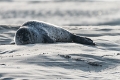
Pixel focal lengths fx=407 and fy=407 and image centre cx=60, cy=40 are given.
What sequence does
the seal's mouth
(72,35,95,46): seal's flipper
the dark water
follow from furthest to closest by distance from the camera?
1. the dark water
2. (72,35,95,46): seal's flipper
3. the seal's mouth

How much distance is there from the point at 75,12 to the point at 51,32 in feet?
21.7

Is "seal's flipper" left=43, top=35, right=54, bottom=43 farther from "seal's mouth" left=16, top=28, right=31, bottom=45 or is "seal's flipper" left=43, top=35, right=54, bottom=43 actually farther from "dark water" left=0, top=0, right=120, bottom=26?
"dark water" left=0, top=0, right=120, bottom=26

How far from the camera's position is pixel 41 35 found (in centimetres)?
775

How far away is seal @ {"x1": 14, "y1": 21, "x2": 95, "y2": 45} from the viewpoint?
758 centimetres

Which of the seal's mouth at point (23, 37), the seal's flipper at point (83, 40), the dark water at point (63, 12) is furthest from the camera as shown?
the dark water at point (63, 12)

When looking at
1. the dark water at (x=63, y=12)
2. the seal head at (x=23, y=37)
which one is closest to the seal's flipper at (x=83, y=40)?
the seal head at (x=23, y=37)

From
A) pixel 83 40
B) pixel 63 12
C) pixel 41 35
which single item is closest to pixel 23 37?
pixel 41 35

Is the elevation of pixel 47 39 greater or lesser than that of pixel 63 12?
lesser

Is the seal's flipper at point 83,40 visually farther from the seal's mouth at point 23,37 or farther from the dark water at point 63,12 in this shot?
the dark water at point 63,12

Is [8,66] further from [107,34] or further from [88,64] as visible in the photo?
[107,34]

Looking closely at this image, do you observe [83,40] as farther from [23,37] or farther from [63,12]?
[63,12]

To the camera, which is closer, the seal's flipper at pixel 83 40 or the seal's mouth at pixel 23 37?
the seal's mouth at pixel 23 37

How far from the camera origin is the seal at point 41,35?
758cm

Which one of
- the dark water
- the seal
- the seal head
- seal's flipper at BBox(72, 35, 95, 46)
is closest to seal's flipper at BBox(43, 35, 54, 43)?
the seal
